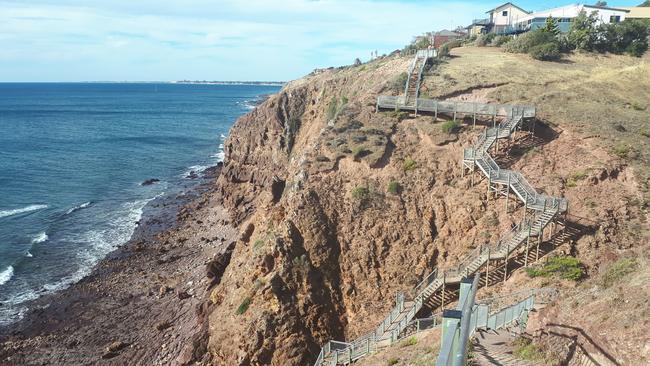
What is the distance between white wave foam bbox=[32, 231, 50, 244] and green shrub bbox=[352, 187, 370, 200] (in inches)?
1470

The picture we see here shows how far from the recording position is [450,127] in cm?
3797

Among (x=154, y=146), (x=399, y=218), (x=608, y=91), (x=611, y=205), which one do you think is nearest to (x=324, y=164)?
(x=399, y=218)

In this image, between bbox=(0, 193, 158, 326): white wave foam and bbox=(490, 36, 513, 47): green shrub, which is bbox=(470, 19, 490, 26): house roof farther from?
bbox=(0, 193, 158, 326): white wave foam

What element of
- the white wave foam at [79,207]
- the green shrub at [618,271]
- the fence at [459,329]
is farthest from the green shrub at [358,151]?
the white wave foam at [79,207]

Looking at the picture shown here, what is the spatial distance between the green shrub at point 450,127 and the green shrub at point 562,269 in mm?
13845

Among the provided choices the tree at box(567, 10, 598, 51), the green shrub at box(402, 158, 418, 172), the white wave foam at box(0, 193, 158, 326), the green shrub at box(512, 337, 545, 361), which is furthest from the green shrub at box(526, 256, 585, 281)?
the tree at box(567, 10, 598, 51)

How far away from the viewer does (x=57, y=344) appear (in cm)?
3572

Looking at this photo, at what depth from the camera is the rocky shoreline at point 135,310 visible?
112ft

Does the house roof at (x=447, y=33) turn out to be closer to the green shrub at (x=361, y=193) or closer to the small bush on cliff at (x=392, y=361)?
the green shrub at (x=361, y=193)

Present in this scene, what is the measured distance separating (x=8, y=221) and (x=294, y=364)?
45.5 m

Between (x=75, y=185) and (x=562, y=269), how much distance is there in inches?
2681

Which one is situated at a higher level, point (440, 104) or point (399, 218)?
point (440, 104)

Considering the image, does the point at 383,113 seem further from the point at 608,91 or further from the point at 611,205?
the point at 608,91

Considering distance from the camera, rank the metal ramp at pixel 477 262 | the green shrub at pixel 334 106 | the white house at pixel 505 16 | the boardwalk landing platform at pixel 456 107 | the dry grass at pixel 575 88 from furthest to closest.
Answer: the white house at pixel 505 16, the green shrub at pixel 334 106, the dry grass at pixel 575 88, the boardwalk landing platform at pixel 456 107, the metal ramp at pixel 477 262
